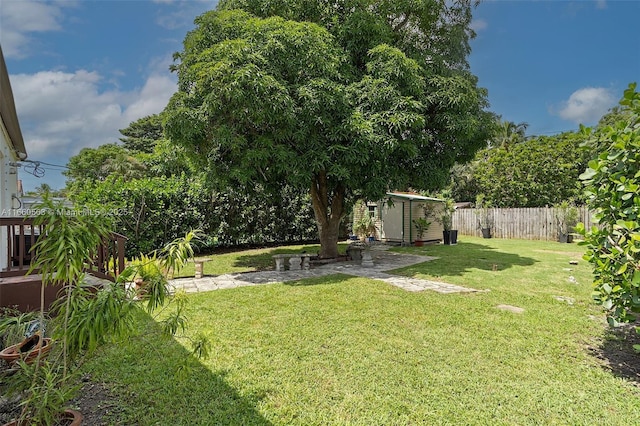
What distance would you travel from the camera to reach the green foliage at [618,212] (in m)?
2.94

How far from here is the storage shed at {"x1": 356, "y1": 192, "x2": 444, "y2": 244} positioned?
1548 centimetres

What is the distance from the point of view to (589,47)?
41.3ft

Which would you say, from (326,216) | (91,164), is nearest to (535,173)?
(326,216)

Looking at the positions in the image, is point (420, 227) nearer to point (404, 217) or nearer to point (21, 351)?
point (404, 217)

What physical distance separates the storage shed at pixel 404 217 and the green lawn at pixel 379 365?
9.32 meters

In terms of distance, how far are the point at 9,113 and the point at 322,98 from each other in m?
5.90

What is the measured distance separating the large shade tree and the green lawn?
3.66 m

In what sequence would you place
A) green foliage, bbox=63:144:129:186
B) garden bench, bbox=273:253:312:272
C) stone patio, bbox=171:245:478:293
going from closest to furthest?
stone patio, bbox=171:245:478:293 → garden bench, bbox=273:253:312:272 → green foliage, bbox=63:144:129:186

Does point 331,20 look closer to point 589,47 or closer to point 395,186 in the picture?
point 395,186

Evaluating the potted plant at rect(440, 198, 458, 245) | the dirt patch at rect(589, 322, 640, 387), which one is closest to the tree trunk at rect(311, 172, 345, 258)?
the potted plant at rect(440, 198, 458, 245)

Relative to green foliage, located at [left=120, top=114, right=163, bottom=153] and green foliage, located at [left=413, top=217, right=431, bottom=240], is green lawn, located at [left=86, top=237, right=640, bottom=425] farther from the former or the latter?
green foliage, located at [left=120, top=114, right=163, bottom=153]

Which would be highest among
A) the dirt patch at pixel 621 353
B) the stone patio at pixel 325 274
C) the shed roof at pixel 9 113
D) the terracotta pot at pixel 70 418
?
the shed roof at pixel 9 113

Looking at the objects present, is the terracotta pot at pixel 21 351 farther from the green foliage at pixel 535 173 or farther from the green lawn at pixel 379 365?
the green foliage at pixel 535 173

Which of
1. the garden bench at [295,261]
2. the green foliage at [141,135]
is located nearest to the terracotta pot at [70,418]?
→ the garden bench at [295,261]
